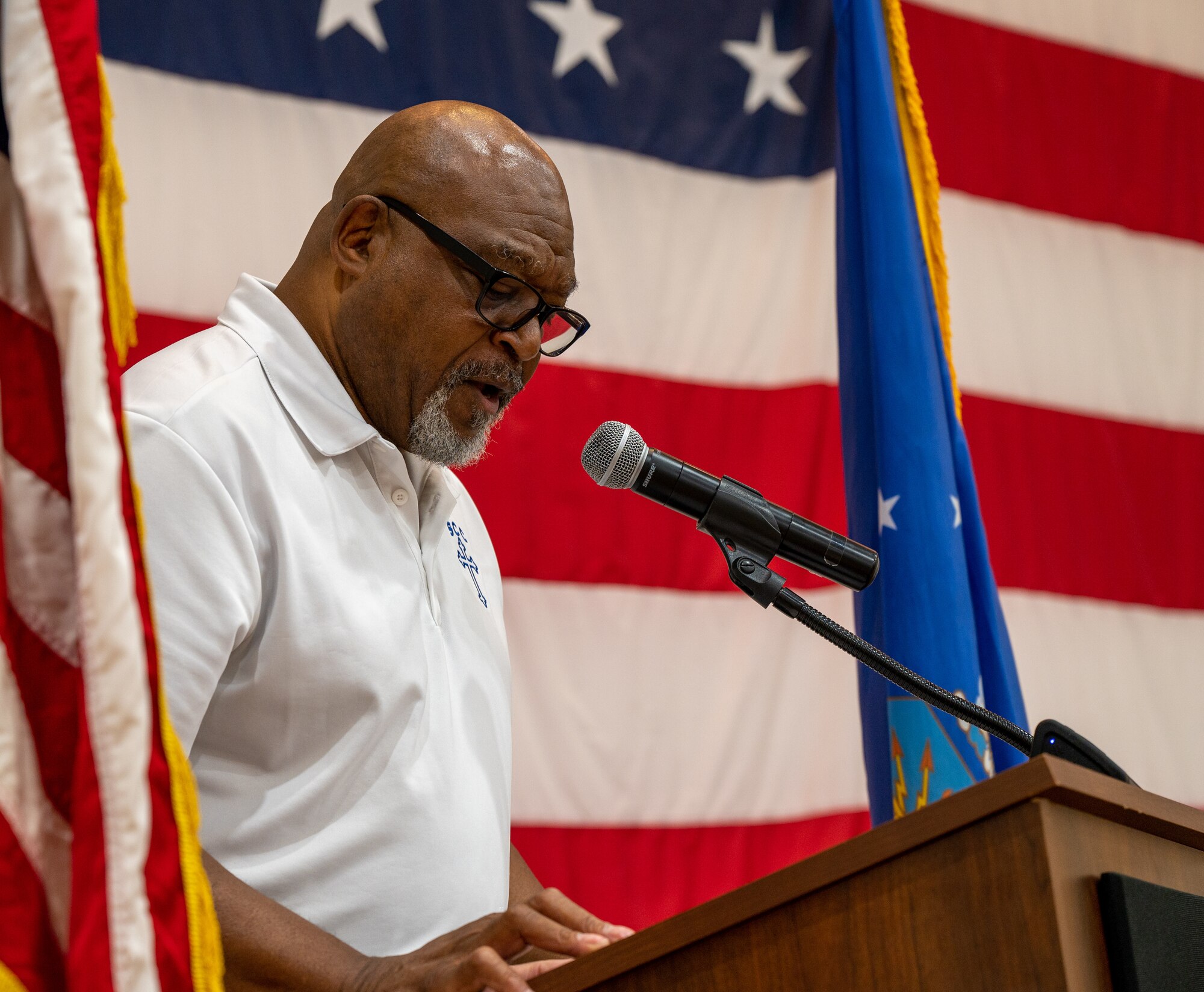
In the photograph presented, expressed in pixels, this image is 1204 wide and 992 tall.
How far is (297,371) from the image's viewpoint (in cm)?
132

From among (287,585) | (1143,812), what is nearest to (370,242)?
(287,585)

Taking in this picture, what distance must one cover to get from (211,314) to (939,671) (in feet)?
4.08

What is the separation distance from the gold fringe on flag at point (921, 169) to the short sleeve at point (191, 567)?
4.64ft

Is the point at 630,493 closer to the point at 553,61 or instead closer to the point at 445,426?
the point at 553,61

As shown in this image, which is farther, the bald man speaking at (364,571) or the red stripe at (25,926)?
the bald man speaking at (364,571)

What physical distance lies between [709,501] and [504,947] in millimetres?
400

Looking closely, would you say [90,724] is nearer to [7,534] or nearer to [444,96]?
[7,534]

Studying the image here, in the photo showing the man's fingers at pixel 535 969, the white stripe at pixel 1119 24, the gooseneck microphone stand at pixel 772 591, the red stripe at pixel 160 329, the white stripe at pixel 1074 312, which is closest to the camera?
the man's fingers at pixel 535 969

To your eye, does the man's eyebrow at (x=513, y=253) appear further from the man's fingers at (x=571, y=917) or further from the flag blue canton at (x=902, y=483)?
the flag blue canton at (x=902, y=483)

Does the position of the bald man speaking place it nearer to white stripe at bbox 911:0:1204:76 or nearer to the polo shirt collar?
the polo shirt collar

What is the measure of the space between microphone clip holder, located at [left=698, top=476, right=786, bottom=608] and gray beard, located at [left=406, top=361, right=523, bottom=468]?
0.40m

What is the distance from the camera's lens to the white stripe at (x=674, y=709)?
213cm

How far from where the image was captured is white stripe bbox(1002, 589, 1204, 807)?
8.07 feet

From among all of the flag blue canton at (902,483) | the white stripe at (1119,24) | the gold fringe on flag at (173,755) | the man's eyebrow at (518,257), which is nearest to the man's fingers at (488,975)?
the gold fringe on flag at (173,755)
